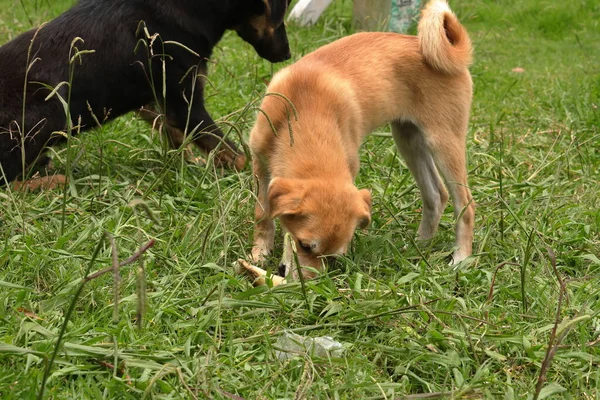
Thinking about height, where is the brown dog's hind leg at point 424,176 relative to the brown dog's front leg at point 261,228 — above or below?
below

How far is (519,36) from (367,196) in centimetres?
588

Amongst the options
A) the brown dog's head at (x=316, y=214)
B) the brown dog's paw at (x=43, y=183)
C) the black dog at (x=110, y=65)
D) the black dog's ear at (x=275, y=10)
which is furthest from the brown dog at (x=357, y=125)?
the brown dog's paw at (x=43, y=183)

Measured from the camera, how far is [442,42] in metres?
4.36

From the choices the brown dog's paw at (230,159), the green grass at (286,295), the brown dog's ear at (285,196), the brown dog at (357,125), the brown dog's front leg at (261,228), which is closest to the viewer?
the green grass at (286,295)

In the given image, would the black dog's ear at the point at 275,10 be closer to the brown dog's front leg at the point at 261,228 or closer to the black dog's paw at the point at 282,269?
the brown dog's front leg at the point at 261,228

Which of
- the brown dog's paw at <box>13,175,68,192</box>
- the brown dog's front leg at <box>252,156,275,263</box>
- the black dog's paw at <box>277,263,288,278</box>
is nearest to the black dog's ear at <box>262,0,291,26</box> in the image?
the brown dog's front leg at <box>252,156,275,263</box>

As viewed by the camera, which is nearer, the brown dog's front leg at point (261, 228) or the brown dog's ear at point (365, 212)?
the brown dog's ear at point (365, 212)

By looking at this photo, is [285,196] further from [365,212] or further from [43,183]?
[43,183]

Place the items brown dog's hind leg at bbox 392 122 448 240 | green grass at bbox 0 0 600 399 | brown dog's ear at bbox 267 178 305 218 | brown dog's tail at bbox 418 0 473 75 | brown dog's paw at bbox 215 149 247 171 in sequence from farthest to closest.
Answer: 1. brown dog's paw at bbox 215 149 247 171
2. brown dog's hind leg at bbox 392 122 448 240
3. brown dog's tail at bbox 418 0 473 75
4. brown dog's ear at bbox 267 178 305 218
5. green grass at bbox 0 0 600 399

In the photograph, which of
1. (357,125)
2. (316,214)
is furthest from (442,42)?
(316,214)

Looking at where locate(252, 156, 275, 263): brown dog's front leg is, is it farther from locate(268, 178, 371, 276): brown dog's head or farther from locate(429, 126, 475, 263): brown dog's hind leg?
locate(429, 126, 475, 263): brown dog's hind leg

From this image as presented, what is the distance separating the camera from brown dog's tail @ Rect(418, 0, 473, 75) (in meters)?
4.36

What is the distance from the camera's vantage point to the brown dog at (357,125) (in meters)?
3.75

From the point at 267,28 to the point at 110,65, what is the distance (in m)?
1.12
